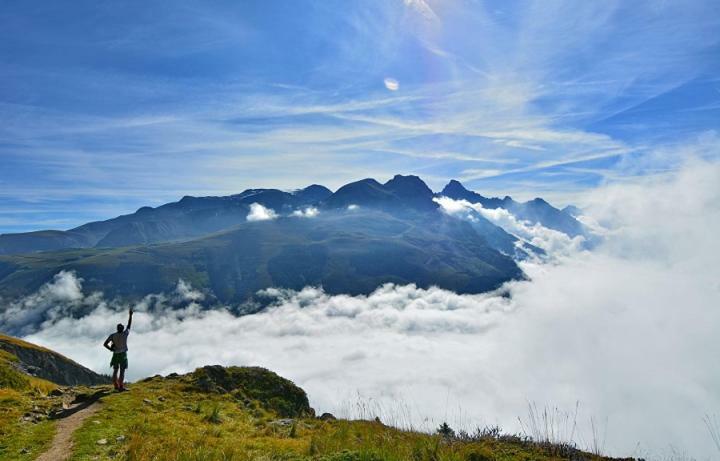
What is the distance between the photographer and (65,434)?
15336mm

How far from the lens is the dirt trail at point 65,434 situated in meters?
13.1

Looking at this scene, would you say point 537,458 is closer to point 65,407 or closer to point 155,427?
point 155,427

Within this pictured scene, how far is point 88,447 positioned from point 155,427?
2966mm

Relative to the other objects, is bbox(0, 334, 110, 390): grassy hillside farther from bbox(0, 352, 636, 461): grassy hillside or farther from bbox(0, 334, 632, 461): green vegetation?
bbox(0, 352, 636, 461): grassy hillside

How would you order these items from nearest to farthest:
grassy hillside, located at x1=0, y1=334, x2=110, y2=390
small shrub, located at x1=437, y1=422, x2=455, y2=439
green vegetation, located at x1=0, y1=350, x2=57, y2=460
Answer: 1. green vegetation, located at x1=0, y1=350, x2=57, y2=460
2. small shrub, located at x1=437, y1=422, x2=455, y2=439
3. grassy hillside, located at x1=0, y1=334, x2=110, y2=390

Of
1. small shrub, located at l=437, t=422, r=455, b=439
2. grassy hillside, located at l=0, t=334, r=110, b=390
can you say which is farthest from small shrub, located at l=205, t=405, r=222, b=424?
grassy hillside, located at l=0, t=334, r=110, b=390

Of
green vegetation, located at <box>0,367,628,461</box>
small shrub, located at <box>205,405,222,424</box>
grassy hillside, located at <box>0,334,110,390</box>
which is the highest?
green vegetation, located at <box>0,367,628,461</box>

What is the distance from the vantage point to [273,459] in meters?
11.6

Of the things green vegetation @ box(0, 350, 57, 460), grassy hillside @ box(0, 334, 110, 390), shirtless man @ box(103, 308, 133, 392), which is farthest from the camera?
grassy hillside @ box(0, 334, 110, 390)

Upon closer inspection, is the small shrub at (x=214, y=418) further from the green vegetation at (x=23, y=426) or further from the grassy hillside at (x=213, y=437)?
the green vegetation at (x=23, y=426)

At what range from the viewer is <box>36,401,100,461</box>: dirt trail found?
13.1 m

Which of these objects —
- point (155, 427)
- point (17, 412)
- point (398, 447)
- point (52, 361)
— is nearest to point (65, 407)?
point (17, 412)

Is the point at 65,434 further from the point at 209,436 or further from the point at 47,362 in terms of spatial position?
the point at 47,362

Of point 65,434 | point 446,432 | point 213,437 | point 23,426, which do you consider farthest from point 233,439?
point 446,432
